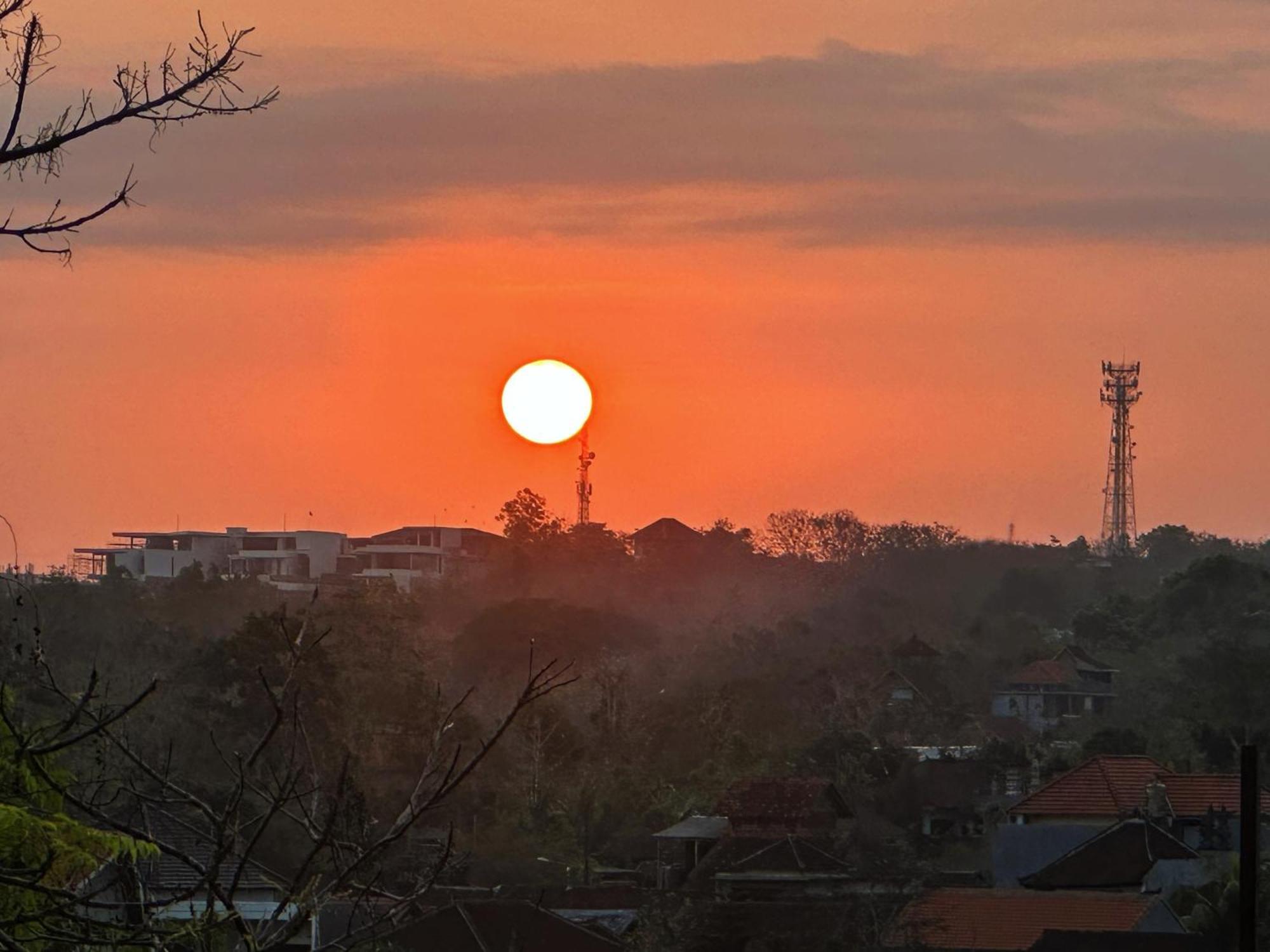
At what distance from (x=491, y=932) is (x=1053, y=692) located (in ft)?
122

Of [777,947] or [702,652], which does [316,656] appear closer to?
[777,947]

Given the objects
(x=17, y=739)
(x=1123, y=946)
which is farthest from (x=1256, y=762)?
(x=1123, y=946)

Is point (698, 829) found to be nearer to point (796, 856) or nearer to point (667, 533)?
point (796, 856)

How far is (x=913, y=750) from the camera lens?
155 ft

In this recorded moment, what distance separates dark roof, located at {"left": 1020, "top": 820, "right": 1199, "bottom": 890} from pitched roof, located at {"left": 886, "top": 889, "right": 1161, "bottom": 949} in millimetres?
2552

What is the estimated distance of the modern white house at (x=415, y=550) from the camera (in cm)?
Answer: 10988

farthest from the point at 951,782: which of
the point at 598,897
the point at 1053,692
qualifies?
the point at 1053,692

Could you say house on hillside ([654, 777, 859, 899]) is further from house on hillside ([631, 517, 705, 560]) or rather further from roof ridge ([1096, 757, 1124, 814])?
house on hillside ([631, 517, 705, 560])

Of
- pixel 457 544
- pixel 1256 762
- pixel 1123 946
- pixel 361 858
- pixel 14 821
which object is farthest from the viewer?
pixel 457 544

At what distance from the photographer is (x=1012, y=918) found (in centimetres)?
3014

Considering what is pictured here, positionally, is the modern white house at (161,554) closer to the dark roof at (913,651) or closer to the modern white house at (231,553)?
the modern white house at (231,553)

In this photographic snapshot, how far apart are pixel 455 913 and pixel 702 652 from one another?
36061 mm

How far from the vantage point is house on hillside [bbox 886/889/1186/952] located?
→ 29250 mm

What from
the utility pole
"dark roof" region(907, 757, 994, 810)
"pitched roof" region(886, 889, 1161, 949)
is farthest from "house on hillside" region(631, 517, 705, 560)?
the utility pole
